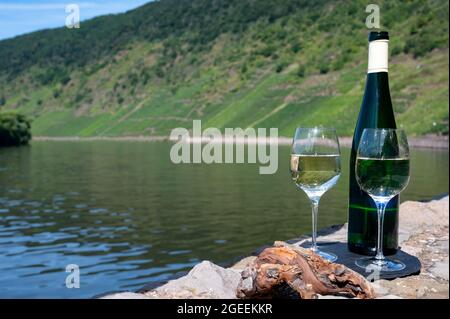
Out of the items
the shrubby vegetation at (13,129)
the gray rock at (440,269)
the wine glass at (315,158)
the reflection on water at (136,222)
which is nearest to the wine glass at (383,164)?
the wine glass at (315,158)

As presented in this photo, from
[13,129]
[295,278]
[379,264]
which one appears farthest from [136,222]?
[13,129]

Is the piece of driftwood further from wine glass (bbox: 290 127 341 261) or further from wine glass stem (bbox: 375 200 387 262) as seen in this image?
wine glass (bbox: 290 127 341 261)

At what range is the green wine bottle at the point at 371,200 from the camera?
349 cm

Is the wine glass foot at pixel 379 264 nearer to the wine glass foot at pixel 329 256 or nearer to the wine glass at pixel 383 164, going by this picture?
the wine glass foot at pixel 329 256

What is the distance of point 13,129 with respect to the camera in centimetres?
8425

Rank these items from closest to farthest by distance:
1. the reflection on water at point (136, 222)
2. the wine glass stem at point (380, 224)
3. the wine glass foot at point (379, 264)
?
the wine glass stem at point (380, 224), the wine glass foot at point (379, 264), the reflection on water at point (136, 222)

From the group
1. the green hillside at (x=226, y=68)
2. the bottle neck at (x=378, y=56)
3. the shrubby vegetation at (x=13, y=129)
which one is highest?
the green hillside at (x=226, y=68)

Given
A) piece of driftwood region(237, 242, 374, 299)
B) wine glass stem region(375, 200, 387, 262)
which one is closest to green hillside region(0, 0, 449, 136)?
wine glass stem region(375, 200, 387, 262)

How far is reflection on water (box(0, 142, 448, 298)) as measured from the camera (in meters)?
11.0

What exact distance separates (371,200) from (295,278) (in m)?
1.27

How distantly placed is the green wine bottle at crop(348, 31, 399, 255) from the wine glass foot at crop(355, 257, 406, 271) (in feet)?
0.62

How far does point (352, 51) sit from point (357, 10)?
1544cm

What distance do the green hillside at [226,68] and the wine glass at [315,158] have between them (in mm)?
55783
